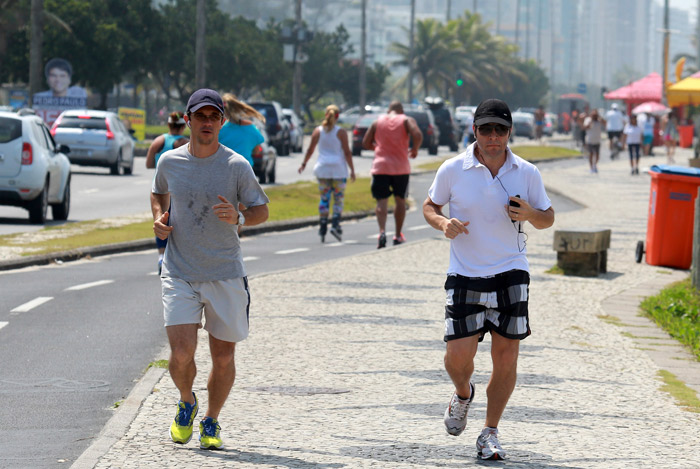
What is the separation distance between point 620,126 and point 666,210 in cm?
3072

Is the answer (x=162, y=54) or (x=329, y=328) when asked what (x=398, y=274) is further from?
(x=162, y=54)

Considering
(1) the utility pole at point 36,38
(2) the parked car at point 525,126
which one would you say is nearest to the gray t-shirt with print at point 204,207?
(1) the utility pole at point 36,38

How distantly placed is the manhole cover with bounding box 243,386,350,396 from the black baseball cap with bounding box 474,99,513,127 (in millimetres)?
2270

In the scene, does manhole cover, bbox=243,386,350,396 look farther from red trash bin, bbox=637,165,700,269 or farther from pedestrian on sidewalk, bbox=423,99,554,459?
red trash bin, bbox=637,165,700,269

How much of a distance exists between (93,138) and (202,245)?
2788 cm

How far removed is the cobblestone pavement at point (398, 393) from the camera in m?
6.46

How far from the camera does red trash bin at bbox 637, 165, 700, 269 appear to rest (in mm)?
16484

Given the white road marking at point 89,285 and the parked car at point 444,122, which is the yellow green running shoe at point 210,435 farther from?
the parked car at point 444,122

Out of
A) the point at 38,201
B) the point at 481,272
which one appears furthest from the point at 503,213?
the point at 38,201

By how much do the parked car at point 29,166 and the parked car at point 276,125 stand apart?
24.1 m

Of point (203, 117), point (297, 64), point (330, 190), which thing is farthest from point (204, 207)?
point (297, 64)

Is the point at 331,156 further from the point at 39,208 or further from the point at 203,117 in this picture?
the point at 203,117

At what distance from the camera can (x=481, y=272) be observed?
657 centimetres

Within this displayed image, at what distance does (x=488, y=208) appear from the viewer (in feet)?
21.5
